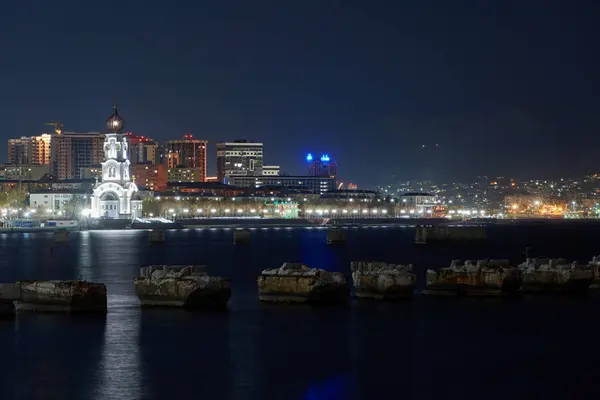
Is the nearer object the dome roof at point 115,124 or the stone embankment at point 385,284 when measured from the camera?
the stone embankment at point 385,284

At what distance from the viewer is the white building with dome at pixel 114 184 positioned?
14062 centimetres

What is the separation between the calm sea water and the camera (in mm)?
23719

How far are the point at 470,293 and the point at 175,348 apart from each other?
15441 mm

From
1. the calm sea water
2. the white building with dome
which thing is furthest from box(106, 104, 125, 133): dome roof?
the calm sea water

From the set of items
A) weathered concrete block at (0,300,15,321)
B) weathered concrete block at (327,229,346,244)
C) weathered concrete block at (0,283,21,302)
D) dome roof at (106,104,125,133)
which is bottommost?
weathered concrete block at (0,300,15,321)

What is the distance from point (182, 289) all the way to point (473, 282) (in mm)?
12249

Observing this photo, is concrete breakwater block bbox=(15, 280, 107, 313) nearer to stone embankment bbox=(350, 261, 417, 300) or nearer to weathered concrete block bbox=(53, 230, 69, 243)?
stone embankment bbox=(350, 261, 417, 300)

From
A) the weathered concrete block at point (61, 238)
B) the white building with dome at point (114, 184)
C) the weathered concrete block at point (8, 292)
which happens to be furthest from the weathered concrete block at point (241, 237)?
the weathered concrete block at point (8, 292)

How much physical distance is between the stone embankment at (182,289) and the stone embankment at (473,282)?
362 inches

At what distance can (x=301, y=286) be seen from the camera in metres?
36.3

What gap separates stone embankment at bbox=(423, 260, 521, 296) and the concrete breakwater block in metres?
13.8

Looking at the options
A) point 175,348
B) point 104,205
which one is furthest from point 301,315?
point 104,205

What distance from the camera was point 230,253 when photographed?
262ft

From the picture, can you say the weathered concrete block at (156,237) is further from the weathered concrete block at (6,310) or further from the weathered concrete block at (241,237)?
the weathered concrete block at (6,310)
